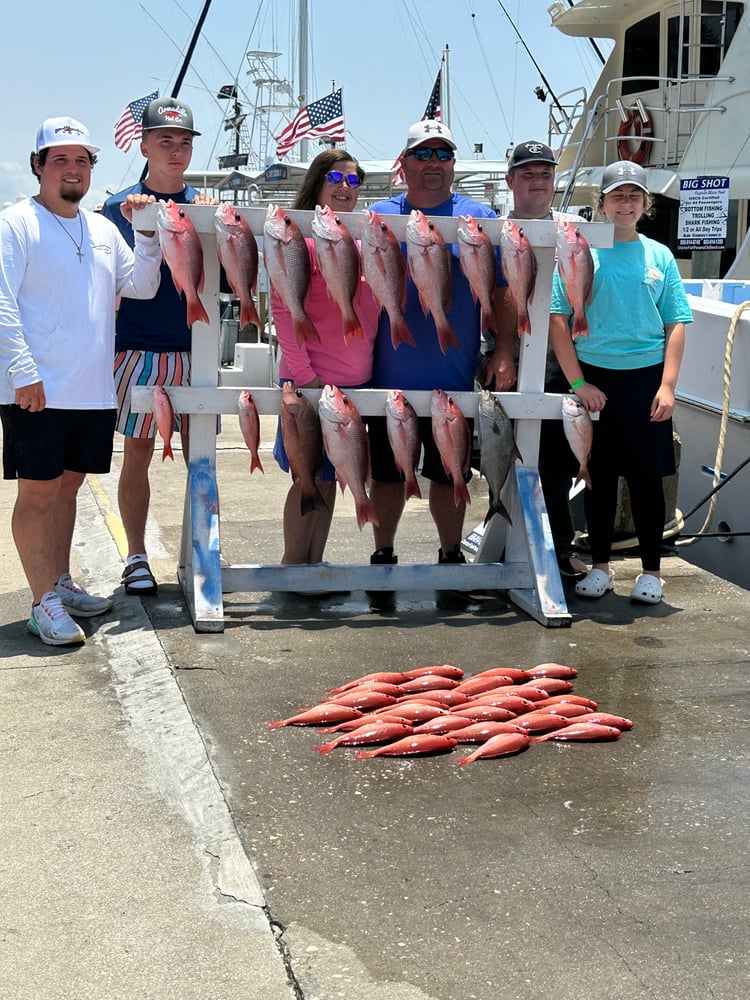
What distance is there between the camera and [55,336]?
5.04 metres

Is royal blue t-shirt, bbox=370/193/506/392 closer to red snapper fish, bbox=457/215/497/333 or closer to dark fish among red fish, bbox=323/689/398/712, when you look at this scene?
red snapper fish, bbox=457/215/497/333

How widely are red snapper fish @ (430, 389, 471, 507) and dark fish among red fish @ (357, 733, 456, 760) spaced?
62.5 inches

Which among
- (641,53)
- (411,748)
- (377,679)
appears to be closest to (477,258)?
(377,679)

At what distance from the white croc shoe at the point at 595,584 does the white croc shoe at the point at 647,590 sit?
17 centimetres

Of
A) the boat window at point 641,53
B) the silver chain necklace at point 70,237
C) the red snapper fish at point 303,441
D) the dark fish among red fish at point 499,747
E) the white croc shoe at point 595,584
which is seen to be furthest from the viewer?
the boat window at point 641,53

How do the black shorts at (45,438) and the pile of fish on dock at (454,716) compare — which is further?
the black shorts at (45,438)

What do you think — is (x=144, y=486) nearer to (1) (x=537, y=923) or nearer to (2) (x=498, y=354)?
(2) (x=498, y=354)

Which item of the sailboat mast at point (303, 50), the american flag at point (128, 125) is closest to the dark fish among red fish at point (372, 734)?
the american flag at point (128, 125)

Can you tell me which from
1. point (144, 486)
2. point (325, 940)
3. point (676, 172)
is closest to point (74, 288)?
point (144, 486)

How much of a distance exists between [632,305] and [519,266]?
0.65 metres

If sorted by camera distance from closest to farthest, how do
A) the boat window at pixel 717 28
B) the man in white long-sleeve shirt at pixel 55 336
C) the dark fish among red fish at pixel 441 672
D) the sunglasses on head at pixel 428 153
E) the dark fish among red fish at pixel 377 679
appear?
1. the dark fish among red fish at pixel 377 679
2. the dark fish among red fish at pixel 441 672
3. the man in white long-sleeve shirt at pixel 55 336
4. the sunglasses on head at pixel 428 153
5. the boat window at pixel 717 28

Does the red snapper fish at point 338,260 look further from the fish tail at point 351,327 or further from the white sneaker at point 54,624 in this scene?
the white sneaker at point 54,624

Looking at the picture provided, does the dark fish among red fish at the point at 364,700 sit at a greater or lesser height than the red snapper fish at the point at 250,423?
lesser

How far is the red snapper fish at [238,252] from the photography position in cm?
514
